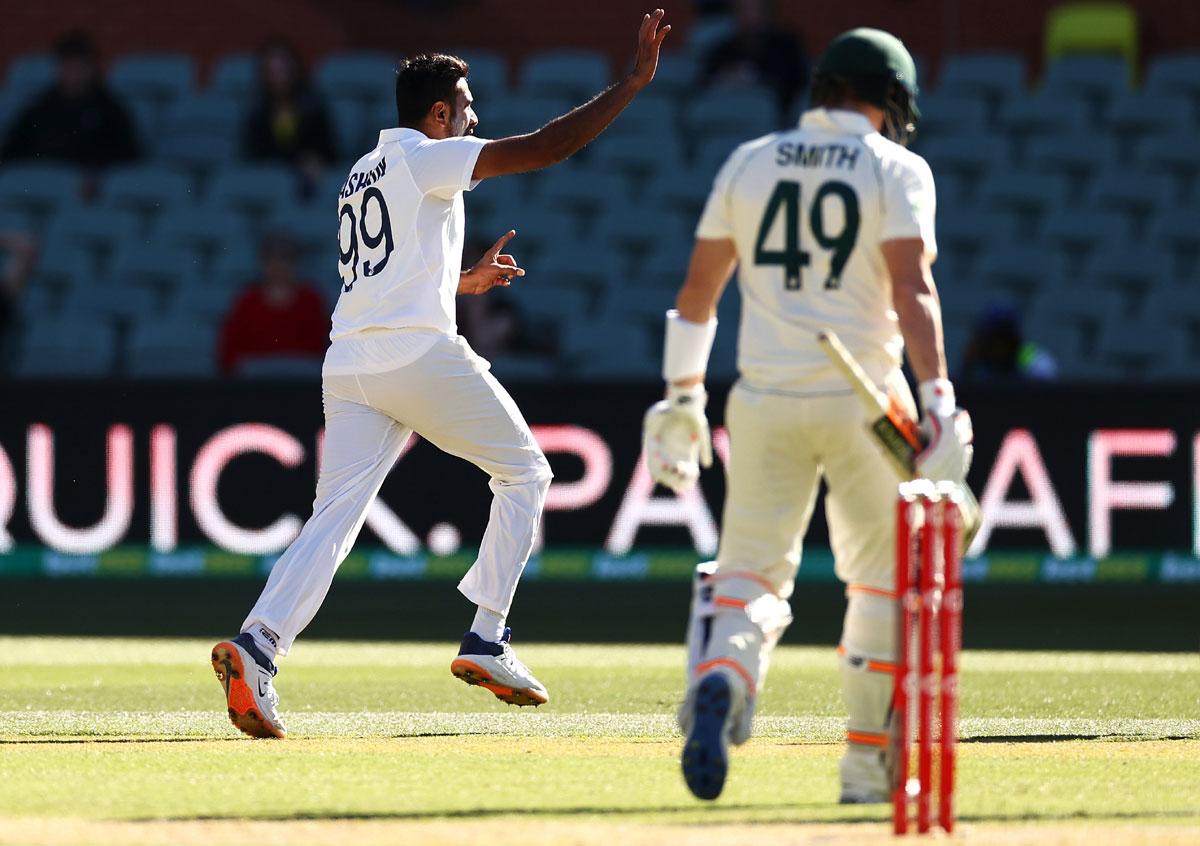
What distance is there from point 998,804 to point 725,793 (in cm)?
70

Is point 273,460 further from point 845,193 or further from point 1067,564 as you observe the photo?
point 845,193

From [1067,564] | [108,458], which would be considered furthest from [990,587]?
[108,458]

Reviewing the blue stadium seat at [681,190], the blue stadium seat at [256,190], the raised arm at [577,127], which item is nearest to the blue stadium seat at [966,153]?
the blue stadium seat at [681,190]

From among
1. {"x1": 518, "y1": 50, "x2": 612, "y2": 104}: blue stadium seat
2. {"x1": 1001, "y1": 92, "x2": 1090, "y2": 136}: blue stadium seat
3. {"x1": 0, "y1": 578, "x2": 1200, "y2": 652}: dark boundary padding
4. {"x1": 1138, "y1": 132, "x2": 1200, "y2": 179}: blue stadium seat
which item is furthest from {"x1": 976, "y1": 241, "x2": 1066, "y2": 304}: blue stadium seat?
{"x1": 518, "y1": 50, "x2": 612, "y2": 104}: blue stadium seat

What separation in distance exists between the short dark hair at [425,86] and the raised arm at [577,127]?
0.49 meters

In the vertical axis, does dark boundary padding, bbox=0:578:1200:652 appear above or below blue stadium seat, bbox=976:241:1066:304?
below

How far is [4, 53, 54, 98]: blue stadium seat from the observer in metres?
17.7

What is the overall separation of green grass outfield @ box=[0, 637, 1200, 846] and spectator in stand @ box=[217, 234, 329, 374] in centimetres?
398

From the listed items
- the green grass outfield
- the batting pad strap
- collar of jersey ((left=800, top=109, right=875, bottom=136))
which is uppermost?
collar of jersey ((left=800, top=109, right=875, bottom=136))

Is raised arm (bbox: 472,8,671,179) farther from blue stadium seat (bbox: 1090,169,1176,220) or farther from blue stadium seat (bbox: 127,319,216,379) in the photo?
blue stadium seat (bbox: 1090,169,1176,220)

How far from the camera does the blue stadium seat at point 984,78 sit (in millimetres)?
16656

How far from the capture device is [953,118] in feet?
53.3

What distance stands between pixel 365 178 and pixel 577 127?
83 centimetres

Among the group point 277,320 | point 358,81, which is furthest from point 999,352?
point 358,81
